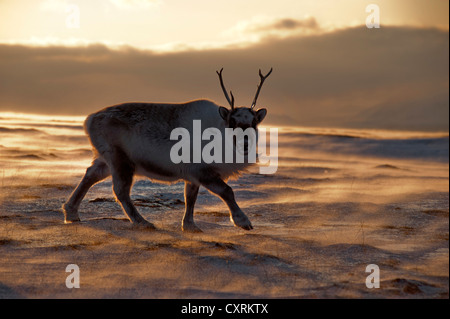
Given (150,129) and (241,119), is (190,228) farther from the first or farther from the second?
(241,119)

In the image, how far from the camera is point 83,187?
342 inches

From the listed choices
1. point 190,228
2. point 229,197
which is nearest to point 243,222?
point 229,197

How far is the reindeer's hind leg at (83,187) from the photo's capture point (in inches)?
338

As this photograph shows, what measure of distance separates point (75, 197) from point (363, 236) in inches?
160

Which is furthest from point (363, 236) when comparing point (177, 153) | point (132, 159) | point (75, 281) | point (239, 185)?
point (239, 185)

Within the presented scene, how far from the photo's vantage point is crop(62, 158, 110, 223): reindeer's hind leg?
8.58m


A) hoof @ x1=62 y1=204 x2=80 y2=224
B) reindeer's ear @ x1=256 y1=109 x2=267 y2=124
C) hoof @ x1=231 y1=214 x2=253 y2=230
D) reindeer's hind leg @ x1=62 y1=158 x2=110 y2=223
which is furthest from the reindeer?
hoof @ x1=62 y1=204 x2=80 y2=224

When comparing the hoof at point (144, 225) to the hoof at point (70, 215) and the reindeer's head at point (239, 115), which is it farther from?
the reindeer's head at point (239, 115)

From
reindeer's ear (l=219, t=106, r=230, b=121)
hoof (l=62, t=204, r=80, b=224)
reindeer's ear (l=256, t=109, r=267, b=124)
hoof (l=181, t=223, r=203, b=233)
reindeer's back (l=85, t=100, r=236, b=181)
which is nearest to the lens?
reindeer's ear (l=219, t=106, r=230, b=121)

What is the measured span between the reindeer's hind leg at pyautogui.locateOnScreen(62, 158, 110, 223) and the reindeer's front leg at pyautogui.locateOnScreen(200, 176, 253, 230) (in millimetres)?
1748

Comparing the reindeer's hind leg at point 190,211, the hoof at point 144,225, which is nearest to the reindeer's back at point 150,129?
the reindeer's hind leg at point 190,211

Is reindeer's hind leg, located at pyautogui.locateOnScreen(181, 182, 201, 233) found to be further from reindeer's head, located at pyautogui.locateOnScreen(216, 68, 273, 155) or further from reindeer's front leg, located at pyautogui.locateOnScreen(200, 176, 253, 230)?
reindeer's head, located at pyautogui.locateOnScreen(216, 68, 273, 155)

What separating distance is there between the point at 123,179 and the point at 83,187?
887 mm

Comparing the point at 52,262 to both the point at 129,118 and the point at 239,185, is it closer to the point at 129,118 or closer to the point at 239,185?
the point at 129,118
